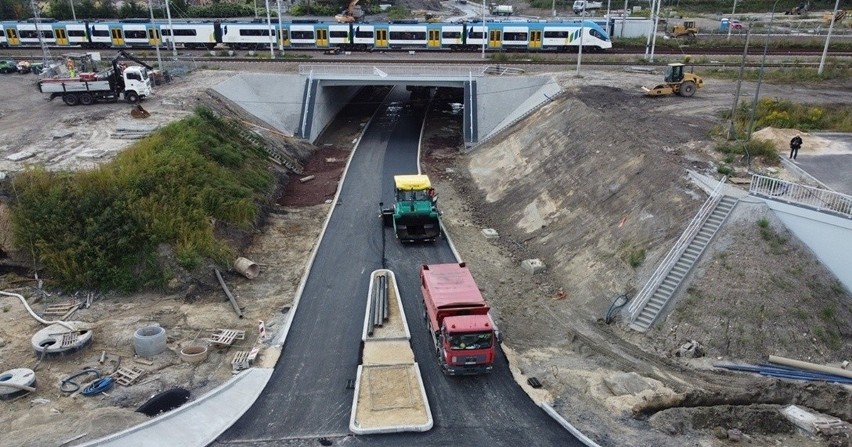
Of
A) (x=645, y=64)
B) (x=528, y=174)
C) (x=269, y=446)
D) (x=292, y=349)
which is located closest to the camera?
(x=269, y=446)

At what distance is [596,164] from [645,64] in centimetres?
2663

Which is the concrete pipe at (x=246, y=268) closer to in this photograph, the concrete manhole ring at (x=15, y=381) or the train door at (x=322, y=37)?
the concrete manhole ring at (x=15, y=381)

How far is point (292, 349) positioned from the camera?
70.3 ft

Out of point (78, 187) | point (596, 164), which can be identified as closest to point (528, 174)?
point (596, 164)

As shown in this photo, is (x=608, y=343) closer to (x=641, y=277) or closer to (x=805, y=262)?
(x=641, y=277)

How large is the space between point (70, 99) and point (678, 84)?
4445 centimetres

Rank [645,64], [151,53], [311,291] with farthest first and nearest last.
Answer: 1. [151,53]
2. [645,64]
3. [311,291]

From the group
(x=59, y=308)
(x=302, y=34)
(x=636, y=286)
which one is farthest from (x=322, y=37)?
(x=636, y=286)

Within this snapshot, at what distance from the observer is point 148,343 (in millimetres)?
20516

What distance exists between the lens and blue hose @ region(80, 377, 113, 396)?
61.1 ft

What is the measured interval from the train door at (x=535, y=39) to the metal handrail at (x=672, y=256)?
41353mm

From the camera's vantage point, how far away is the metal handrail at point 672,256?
73.7 feet

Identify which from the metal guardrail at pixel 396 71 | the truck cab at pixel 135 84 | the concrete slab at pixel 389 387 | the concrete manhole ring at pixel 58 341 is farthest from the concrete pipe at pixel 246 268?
the metal guardrail at pixel 396 71

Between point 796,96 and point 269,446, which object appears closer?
point 269,446
